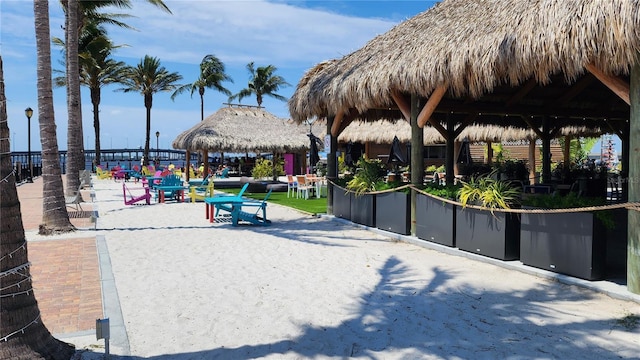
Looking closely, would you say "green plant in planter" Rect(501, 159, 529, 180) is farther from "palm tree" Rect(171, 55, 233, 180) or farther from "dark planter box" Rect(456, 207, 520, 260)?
"palm tree" Rect(171, 55, 233, 180)

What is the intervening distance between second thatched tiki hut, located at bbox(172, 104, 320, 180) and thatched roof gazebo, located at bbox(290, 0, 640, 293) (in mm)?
12052

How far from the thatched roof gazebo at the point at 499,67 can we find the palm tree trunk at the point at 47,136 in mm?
4920

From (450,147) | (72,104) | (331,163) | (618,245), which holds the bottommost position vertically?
(618,245)

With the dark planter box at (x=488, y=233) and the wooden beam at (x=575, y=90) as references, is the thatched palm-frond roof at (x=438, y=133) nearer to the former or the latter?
the wooden beam at (x=575, y=90)

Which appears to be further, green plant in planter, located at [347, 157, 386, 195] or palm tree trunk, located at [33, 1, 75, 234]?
green plant in planter, located at [347, 157, 386, 195]

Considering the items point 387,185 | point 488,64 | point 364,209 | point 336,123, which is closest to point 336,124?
point 336,123

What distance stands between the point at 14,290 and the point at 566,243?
5278mm

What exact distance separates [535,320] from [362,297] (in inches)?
66.7

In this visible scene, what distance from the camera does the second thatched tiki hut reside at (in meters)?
23.8

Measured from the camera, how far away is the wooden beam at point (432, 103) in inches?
292

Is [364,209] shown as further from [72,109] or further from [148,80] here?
[148,80]

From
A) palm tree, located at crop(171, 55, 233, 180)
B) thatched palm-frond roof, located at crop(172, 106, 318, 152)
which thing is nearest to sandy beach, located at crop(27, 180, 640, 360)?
thatched palm-frond roof, located at crop(172, 106, 318, 152)

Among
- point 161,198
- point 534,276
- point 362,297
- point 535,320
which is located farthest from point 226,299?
point 161,198

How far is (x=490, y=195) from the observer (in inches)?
255
